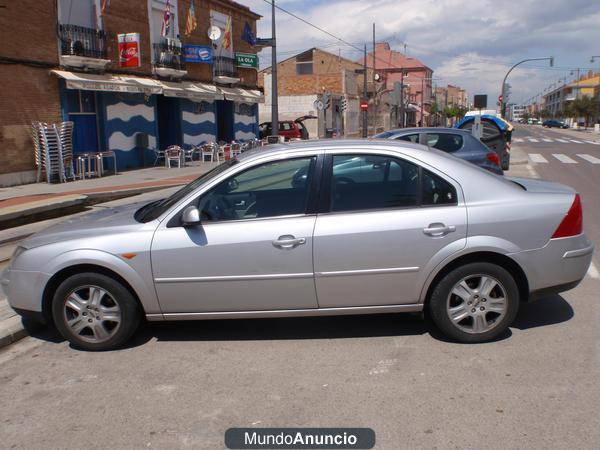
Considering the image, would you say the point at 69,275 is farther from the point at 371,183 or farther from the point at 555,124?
the point at 555,124

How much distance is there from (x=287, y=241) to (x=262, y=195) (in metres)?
0.61

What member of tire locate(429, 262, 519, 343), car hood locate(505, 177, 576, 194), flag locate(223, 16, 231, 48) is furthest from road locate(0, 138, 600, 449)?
flag locate(223, 16, 231, 48)

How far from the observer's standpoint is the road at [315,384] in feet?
10.7

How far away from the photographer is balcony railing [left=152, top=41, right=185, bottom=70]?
22.1 m

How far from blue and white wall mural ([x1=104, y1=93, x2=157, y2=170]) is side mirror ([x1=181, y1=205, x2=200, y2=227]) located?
16.5 m

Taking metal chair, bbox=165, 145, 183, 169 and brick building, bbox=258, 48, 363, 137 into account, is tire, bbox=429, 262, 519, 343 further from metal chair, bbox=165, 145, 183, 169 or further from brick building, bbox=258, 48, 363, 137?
brick building, bbox=258, 48, 363, 137

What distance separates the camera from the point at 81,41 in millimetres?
17844

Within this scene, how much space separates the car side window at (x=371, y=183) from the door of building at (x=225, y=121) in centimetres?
2506

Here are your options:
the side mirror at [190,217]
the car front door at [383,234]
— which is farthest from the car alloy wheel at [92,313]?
the car front door at [383,234]

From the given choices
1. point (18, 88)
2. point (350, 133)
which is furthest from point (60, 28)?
point (350, 133)

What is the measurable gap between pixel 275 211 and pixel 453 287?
4.84 ft

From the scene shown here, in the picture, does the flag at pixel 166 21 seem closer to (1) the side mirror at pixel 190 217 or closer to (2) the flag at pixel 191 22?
(2) the flag at pixel 191 22

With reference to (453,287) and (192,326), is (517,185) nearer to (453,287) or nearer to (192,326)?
(453,287)

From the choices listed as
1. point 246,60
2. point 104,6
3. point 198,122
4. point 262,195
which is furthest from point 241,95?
point 262,195
